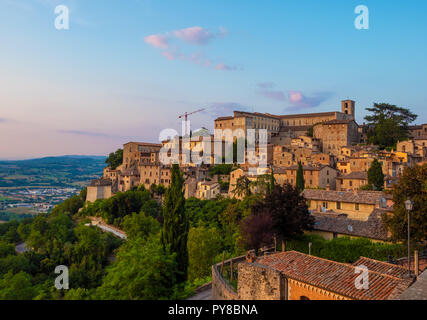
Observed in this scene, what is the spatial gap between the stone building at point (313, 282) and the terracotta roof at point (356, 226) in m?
9.43

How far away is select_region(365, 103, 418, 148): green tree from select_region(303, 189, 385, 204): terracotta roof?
1778 inches

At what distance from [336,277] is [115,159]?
8284cm

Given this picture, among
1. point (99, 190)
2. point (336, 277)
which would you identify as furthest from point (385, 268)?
point (99, 190)

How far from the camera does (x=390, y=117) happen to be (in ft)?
259

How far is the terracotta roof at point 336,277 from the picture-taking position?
35.7 ft

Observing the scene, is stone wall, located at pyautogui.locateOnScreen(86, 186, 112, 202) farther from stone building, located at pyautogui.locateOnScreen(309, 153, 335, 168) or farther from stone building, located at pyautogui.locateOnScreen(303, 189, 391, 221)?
stone building, located at pyautogui.locateOnScreen(303, 189, 391, 221)

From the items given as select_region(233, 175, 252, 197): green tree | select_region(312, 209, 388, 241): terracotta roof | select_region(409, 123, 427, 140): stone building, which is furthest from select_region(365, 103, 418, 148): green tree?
select_region(312, 209, 388, 241): terracotta roof

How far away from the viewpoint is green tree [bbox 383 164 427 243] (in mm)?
16672

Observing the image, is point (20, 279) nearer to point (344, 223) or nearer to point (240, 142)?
point (344, 223)

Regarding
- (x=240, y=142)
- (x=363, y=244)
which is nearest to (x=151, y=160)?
(x=240, y=142)

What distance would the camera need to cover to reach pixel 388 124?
71.1m
